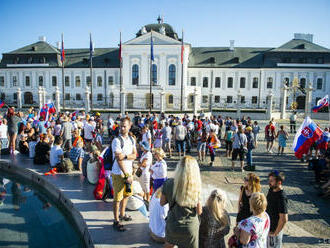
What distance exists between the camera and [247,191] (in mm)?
4234

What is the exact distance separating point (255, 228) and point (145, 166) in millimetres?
3619

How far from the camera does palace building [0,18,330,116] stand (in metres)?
41.6

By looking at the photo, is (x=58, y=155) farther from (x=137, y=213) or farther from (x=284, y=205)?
(x=284, y=205)

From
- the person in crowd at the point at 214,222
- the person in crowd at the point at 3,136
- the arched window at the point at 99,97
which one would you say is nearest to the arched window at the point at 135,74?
the arched window at the point at 99,97

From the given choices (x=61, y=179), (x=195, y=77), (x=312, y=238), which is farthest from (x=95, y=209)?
(x=195, y=77)

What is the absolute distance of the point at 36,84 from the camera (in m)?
48.0

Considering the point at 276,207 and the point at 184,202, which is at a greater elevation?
the point at 184,202

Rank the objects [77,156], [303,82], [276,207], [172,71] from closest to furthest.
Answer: [276,207], [77,156], [172,71], [303,82]

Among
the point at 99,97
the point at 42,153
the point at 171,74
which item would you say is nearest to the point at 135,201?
the point at 42,153

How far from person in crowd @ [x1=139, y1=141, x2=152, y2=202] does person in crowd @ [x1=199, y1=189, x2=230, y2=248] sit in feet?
9.85

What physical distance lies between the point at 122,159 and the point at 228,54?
45.4m

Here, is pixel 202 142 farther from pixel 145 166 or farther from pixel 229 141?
pixel 145 166

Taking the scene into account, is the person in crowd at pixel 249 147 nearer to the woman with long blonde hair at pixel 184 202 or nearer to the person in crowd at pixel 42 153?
the woman with long blonde hair at pixel 184 202

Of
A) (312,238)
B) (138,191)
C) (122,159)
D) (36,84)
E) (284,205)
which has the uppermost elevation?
(36,84)
